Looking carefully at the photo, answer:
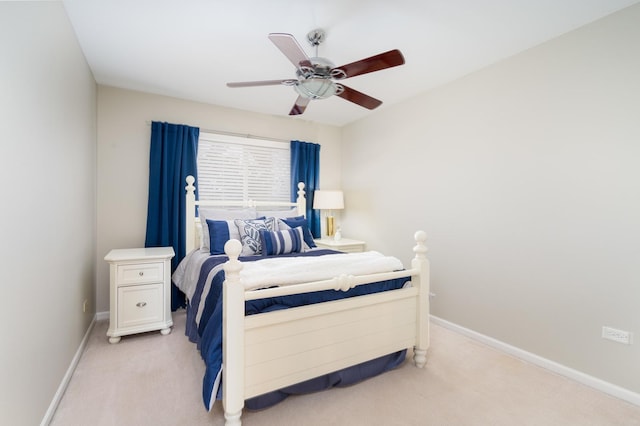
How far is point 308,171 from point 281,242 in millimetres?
1690

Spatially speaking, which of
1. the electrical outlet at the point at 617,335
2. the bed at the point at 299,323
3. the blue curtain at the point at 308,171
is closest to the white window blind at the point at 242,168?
the blue curtain at the point at 308,171

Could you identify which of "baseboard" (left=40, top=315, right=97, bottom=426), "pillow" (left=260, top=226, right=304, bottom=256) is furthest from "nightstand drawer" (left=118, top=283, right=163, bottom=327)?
"pillow" (left=260, top=226, right=304, bottom=256)

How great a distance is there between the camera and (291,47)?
5.66ft

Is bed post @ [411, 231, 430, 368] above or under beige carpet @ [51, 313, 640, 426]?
above

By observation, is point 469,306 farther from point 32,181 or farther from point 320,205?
point 32,181

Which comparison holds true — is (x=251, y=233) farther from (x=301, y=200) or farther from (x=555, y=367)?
(x=555, y=367)

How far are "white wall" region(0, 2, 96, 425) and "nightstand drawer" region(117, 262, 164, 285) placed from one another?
11.9 inches

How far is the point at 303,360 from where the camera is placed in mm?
1803

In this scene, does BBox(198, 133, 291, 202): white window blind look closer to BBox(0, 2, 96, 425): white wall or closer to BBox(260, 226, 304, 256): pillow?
BBox(260, 226, 304, 256): pillow

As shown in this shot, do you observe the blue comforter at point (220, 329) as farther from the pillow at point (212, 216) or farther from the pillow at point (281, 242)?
the pillow at point (212, 216)

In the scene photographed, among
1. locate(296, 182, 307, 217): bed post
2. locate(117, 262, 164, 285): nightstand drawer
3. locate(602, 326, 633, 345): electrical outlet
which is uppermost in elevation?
locate(296, 182, 307, 217): bed post

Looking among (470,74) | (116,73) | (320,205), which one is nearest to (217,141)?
(116,73)

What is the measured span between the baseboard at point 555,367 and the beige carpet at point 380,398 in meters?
0.05

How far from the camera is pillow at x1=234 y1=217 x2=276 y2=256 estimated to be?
3006 millimetres
